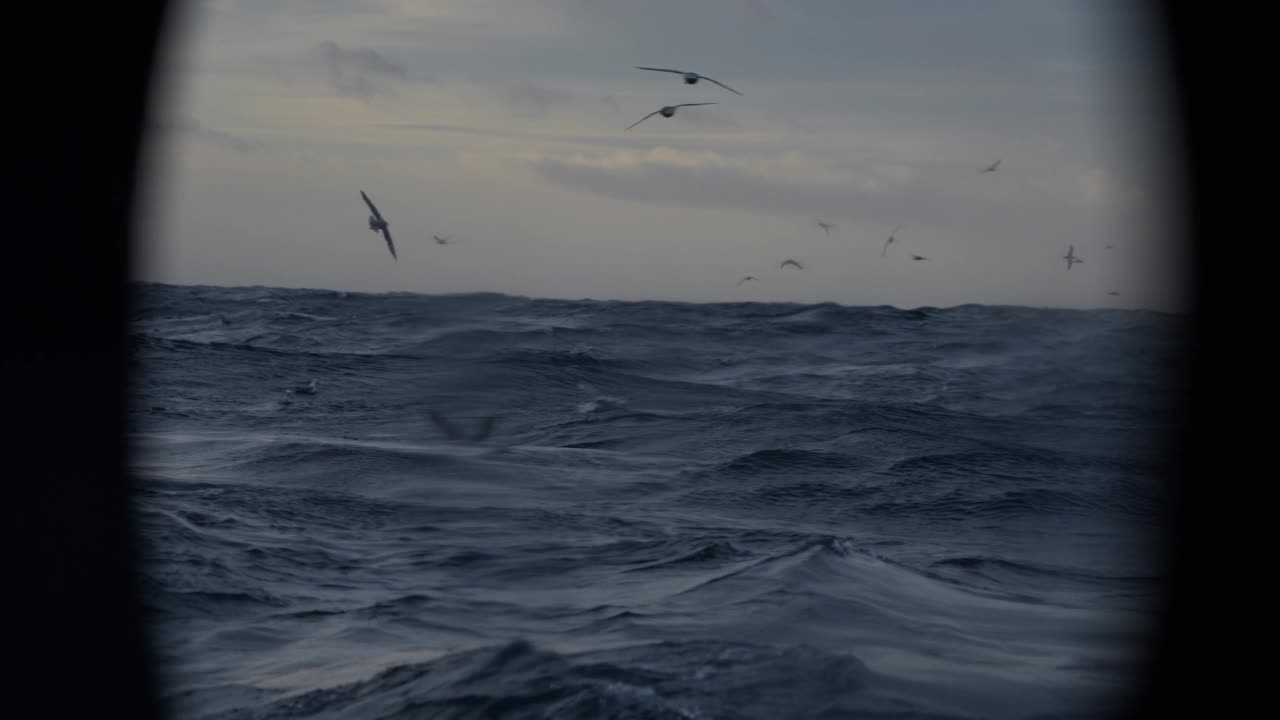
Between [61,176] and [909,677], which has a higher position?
[61,176]

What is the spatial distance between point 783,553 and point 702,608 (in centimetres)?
261

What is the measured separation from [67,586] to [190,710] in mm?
3456

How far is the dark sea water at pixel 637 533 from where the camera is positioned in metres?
8.23

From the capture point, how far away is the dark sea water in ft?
27.0

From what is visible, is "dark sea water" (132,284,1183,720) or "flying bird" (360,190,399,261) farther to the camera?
"flying bird" (360,190,399,261)

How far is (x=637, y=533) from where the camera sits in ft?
45.3

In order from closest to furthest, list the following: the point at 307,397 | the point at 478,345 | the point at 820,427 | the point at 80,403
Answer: the point at 80,403 → the point at 820,427 → the point at 307,397 → the point at 478,345

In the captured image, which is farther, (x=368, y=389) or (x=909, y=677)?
(x=368, y=389)

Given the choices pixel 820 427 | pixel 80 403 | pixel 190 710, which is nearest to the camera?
pixel 190 710

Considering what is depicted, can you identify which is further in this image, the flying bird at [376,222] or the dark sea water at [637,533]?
the flying bird at [376,222]

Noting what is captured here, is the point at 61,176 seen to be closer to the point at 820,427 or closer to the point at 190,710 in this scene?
the point at 820,427

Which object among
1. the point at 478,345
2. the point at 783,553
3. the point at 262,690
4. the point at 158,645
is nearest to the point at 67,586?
the point at 158,645

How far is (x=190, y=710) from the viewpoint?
7531mm

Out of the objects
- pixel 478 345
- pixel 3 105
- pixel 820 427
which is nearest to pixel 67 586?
pixel 3 105
